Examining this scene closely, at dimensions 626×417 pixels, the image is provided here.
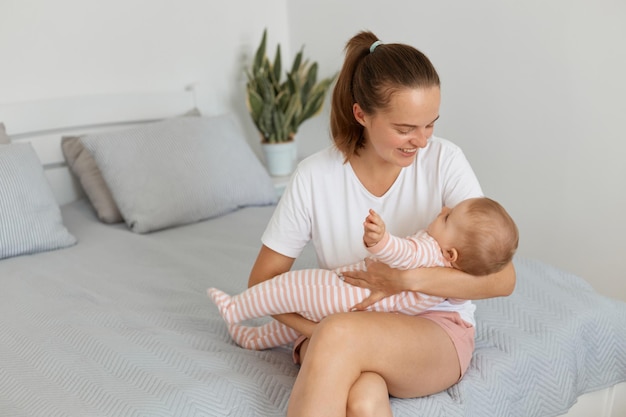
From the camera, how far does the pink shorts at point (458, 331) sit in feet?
4.98

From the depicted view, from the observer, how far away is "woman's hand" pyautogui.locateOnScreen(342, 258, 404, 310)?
4.84 feet

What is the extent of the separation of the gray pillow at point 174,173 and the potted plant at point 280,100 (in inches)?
14.9

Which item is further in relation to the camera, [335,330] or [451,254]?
[451,254]

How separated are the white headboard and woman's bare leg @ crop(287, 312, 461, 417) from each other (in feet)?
6.42

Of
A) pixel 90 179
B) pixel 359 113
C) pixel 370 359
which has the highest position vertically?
pixel 359 113

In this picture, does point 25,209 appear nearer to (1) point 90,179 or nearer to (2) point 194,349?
(1) point 90,179

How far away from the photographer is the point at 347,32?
3293 millimetres

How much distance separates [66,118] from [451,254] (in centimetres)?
206

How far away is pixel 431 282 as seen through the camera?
1.46 meters

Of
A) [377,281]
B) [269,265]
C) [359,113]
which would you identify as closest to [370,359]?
[377,281]

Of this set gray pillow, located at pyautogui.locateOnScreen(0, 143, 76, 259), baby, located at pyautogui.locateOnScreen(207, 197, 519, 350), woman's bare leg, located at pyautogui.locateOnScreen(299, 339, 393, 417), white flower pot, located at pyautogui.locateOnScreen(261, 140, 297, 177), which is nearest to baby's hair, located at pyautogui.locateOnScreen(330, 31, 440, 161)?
baby, located at pyautogui.locateOnScreen(207, 197, 519, 350)

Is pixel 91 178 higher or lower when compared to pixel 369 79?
lower

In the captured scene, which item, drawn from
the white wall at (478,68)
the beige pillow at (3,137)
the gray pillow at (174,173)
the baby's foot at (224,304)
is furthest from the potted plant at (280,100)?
the baby's foot at (224,304)

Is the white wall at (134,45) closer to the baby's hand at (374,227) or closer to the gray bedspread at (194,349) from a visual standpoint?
the gray bedspread at (194,349)
